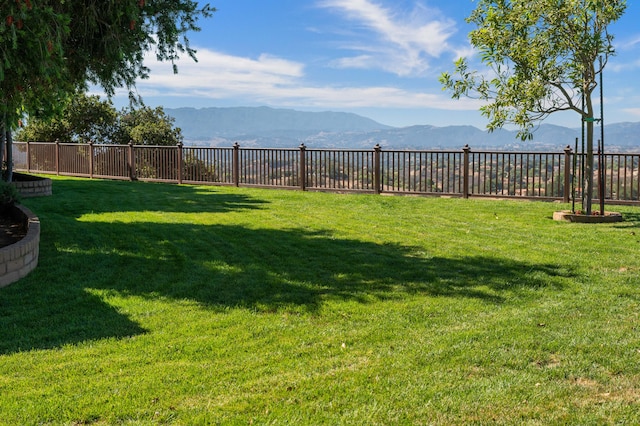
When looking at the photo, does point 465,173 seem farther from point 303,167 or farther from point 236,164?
point 236,164

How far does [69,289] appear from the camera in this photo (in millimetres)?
6016

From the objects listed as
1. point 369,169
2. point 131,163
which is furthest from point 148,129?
point 369,169

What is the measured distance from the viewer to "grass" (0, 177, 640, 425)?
11.5 ft

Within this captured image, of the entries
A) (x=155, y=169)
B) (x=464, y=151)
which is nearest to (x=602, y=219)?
(x=464, y=151)

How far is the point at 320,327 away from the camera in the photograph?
193 inches

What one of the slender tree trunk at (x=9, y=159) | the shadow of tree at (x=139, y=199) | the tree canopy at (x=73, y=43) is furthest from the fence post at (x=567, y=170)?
the slender tree trunk at (x=9, y=159)

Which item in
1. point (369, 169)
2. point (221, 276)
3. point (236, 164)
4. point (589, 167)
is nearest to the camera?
point (221, 276)

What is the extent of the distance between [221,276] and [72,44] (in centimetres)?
439

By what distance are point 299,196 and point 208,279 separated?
878 cm

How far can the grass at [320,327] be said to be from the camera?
3.50 m

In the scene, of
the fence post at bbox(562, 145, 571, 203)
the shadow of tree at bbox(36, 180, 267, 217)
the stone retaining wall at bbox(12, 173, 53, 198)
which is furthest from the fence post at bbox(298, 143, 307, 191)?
the fence post at bbox(562, 145, 571, 203)

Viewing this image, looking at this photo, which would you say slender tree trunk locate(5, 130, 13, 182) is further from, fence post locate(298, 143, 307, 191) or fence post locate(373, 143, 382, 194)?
fence post locate(373, 143, 382, 194)

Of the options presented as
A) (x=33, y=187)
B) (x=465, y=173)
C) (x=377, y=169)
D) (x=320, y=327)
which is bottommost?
(x=320, y=327)

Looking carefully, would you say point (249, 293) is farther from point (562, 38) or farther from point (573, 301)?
point (562, 38)
